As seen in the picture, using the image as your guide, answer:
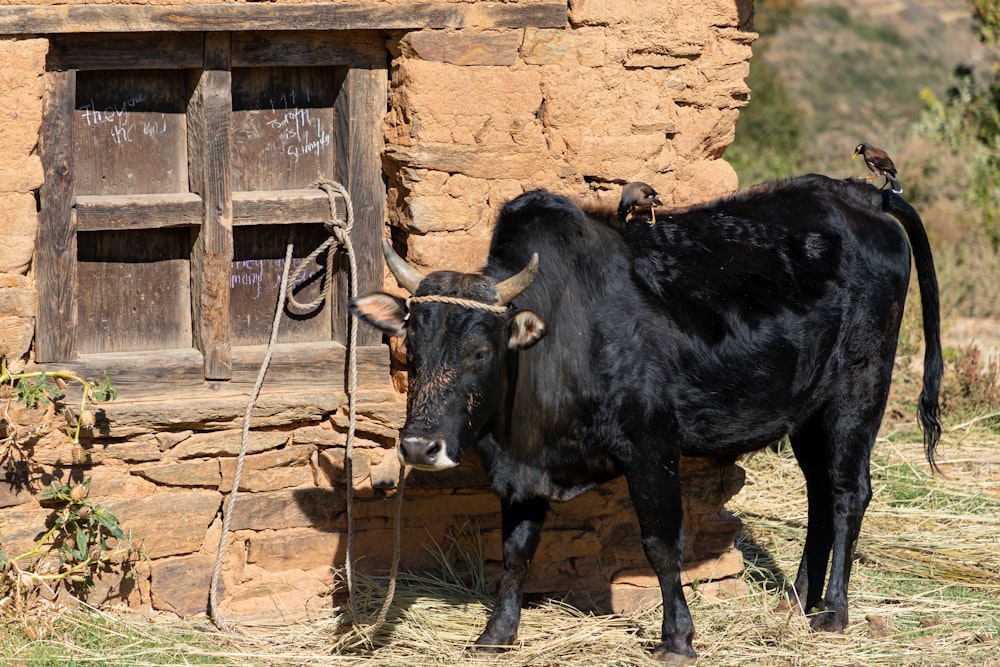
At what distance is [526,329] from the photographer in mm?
4617

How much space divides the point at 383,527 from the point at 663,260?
1798 mm

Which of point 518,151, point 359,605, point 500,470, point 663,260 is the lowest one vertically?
point 359,605

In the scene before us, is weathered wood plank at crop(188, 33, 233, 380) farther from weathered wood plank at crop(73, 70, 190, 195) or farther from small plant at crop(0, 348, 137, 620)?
small plant at crop(0, 348, 137, 620)

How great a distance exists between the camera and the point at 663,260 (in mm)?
5266

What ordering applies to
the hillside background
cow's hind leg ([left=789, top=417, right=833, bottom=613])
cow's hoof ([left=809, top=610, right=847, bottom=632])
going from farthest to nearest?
the hillside background, cow's hind leg ([left=789, top=417, right=833, bottom=613]), cow's hoof ([left=809, top=610, right=847, bottom=632])

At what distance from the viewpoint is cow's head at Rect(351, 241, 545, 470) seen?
4.53 metres

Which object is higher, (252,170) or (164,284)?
(252,170)

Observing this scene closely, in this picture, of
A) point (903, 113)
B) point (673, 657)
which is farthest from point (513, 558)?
point (903, 113)

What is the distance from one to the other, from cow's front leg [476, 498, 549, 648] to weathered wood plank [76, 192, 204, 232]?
6.05 ft

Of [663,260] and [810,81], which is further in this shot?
[810,81]

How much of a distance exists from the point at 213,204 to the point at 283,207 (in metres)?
0.32

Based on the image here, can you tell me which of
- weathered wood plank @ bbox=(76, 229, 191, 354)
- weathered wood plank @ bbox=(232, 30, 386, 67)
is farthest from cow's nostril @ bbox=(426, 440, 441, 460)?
weathered wood plank @ bbox=(232, 30, 386, 67)

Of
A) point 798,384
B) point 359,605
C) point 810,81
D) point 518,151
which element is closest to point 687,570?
point 798,384

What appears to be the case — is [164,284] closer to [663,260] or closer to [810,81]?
[663,260]
